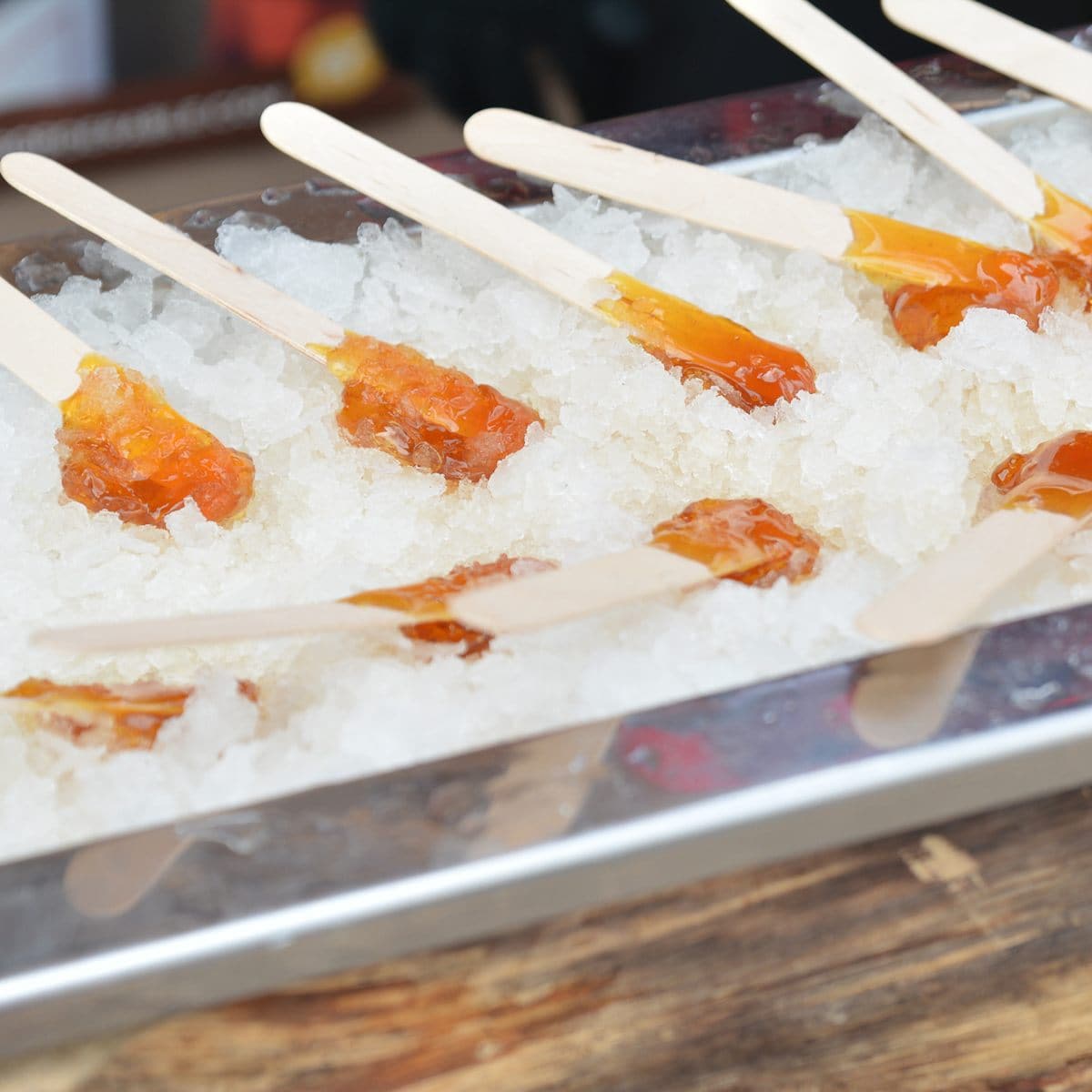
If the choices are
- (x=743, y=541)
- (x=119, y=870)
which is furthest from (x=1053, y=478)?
(x=119, y=870)

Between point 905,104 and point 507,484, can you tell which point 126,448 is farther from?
point 905,104

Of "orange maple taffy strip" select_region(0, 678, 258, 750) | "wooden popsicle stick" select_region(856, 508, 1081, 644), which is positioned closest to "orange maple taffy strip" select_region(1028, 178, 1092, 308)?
"wooden popsicle stick" select_region(856, 508, 1081, 644)

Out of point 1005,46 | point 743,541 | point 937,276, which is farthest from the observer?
point 1005,46

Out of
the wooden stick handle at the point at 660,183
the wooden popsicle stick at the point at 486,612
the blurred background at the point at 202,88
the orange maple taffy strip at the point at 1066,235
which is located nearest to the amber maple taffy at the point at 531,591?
the wooden popsicle stick at the point at 486,612

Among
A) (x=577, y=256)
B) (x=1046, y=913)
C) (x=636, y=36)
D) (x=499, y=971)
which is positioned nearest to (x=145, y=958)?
(x=499, y=971)

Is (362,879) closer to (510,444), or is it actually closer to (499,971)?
(499,971)

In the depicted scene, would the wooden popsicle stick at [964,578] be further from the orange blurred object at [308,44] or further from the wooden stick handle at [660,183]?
the orange blurred object at [308,44]
